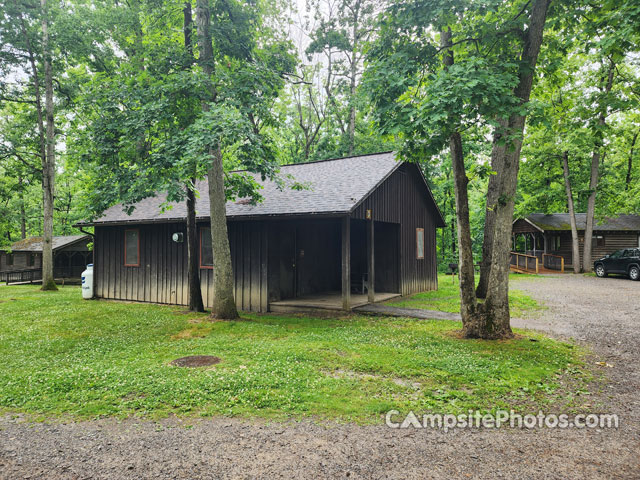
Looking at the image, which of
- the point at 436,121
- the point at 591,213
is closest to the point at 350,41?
the point at 591,213

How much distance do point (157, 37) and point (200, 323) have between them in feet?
23.3

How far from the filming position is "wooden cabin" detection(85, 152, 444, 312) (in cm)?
1100

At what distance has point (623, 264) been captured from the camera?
62.8 ft

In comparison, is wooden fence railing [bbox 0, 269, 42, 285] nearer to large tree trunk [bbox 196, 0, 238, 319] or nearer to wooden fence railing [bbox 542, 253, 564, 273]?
large tree trunk [bbox 196, 0, 238, 319]

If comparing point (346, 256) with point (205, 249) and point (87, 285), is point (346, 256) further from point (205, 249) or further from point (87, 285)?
point (87, 285)

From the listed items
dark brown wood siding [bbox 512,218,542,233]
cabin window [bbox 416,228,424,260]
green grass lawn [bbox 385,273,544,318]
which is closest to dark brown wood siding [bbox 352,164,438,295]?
cabin window [bbox 416,228,424,260]

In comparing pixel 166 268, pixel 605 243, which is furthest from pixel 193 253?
pixel 605 243

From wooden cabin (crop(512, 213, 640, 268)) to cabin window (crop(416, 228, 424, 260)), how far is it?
53.4 ft

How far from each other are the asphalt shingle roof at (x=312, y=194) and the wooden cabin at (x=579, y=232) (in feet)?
64.4

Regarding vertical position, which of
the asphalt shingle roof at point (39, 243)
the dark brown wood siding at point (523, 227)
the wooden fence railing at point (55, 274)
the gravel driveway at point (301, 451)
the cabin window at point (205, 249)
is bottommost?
the gravel driveway at point (301, 451)

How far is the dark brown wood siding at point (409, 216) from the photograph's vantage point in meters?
12.1

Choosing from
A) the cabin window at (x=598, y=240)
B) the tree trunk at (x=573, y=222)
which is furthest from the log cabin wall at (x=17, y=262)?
the cabin window at (x=598, y=240)

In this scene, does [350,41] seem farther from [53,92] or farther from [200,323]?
[200,323]

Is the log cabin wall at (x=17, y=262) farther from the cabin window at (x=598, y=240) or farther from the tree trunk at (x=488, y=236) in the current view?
the cabin window at (x=598, y=240)
